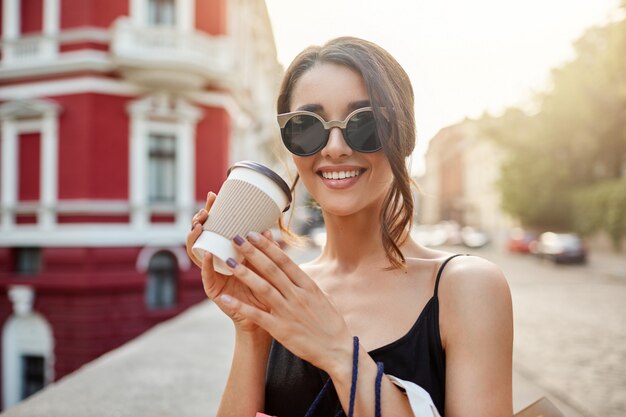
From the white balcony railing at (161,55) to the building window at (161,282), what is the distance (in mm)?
4527

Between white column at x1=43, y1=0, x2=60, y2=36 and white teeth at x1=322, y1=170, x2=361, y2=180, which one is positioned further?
white column at x1=43, y1=0, x2=60, y2=36

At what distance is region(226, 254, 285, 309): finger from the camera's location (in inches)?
42.6

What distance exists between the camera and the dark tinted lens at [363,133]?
1323 millimetres

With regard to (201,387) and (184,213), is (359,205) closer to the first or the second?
(201,387)

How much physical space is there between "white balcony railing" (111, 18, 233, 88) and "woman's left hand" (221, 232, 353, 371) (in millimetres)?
11973

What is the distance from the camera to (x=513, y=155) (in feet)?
100

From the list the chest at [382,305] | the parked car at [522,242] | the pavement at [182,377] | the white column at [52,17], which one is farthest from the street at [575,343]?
the parked car at [522,242]

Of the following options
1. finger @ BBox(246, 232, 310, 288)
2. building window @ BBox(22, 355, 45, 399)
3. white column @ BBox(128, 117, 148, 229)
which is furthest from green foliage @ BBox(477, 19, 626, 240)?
finger @ BBox(246, 232, 310, 288)

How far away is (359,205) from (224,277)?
42 centimetres

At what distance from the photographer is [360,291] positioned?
5.17 feet

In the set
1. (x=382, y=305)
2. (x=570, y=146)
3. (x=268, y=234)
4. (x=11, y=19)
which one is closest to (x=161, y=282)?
(x=11, y=19)

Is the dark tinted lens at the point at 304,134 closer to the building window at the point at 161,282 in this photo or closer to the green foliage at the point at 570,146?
the building window at the point at 161,282

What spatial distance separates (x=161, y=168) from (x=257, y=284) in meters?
12.8

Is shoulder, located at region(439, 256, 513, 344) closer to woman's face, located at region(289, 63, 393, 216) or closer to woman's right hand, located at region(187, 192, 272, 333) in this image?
woman's face, located at region(289, 63, 393, 216)
